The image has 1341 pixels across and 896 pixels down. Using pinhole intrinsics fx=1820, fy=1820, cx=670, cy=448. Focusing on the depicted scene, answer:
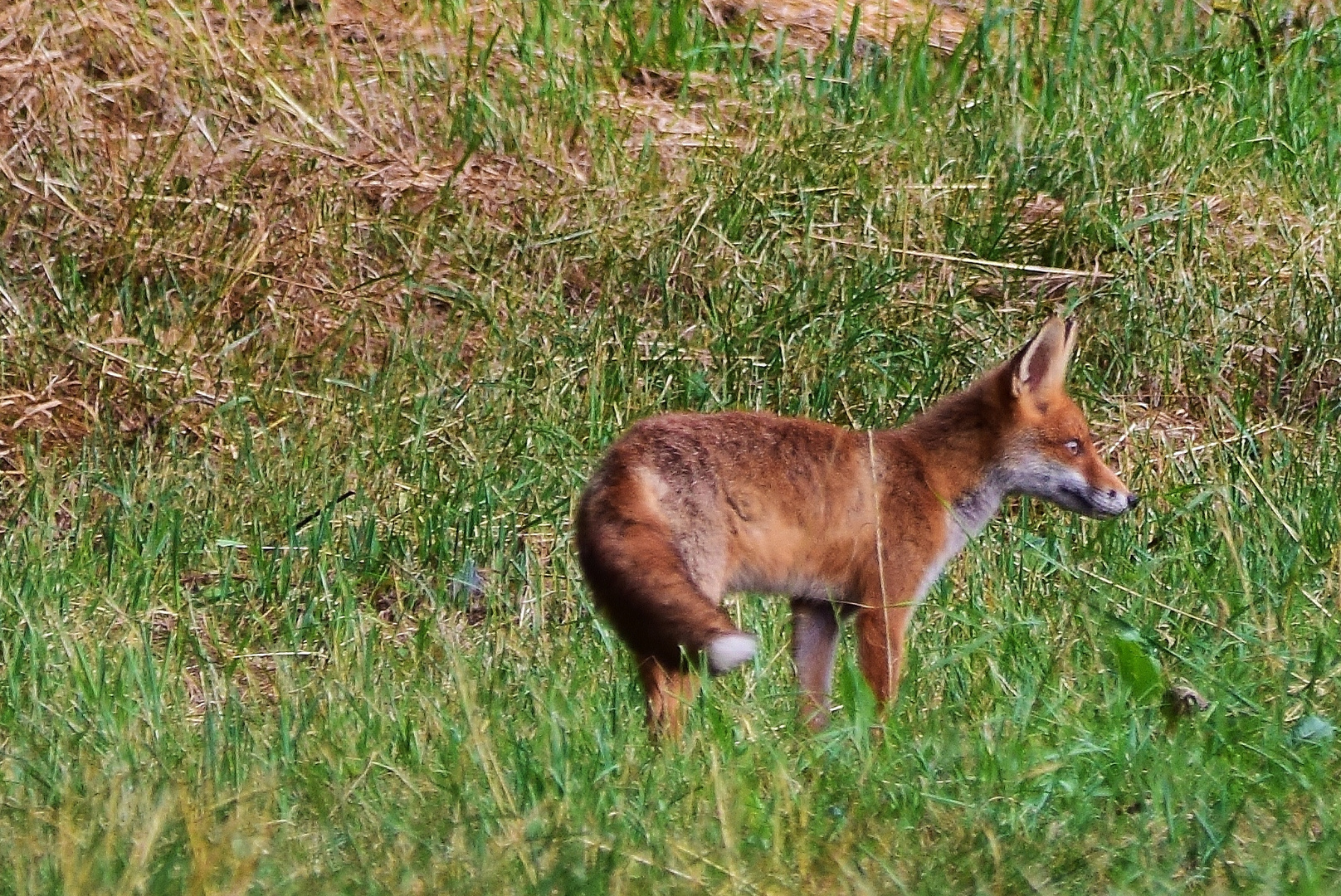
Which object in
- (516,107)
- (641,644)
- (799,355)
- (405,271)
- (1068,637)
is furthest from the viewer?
(516,107)

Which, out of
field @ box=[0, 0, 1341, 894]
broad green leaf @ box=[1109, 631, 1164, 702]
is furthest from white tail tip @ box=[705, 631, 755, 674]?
broad green leaf @ box=[1109, 631, 1164, 702]

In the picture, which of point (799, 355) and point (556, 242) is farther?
point (556, 242)

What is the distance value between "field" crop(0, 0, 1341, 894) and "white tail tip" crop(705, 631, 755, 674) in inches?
8.8

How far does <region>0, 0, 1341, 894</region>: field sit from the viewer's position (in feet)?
12.7

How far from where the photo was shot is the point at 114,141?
337 inches

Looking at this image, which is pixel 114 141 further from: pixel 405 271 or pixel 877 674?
pixel 877 674

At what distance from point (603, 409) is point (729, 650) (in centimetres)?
351

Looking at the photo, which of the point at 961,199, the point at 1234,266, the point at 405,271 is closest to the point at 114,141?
the point at 405,271

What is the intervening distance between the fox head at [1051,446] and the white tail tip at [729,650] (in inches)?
76.8

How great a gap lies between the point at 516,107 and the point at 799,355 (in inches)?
87.5

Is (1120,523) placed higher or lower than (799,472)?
lower

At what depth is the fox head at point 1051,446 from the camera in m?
5.81

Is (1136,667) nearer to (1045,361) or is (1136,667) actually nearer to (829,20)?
(1045,361)

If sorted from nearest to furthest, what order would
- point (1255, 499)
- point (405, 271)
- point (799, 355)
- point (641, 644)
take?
point (641, 644), point (1255, 499), point (799, 355), point (405, 271)
